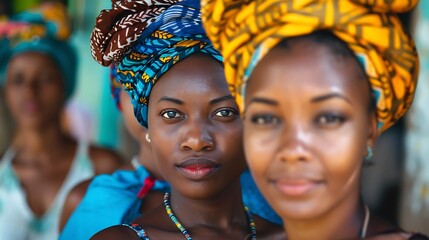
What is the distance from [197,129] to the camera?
2246 mm

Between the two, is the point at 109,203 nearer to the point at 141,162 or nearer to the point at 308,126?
the point at 141,162

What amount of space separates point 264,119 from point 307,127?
4.6 inches

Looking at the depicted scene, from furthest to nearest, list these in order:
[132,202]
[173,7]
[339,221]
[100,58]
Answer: [132,202] → [100,58] → [173,7] → [339,221]

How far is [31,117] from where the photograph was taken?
463cm

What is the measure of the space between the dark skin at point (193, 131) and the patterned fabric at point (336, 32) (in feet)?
1.23

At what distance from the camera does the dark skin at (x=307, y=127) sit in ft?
5.69

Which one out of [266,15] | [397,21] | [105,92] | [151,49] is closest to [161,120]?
[151,49]

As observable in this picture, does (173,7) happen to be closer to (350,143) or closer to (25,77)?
(350,143)

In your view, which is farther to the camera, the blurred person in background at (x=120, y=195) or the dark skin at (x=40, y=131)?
the dark skin at (x=40, y=131)

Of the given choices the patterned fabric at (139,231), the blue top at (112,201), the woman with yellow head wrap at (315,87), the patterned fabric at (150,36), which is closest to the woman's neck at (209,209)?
the patterned fabric at (139,231)

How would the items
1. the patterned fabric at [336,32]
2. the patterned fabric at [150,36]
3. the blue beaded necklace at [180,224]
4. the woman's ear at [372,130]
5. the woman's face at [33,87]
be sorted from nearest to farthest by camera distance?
the patterned fabric at [336,32]
the woman's ear at [372,130]
the patterned fabric at [150,36]
the blue beaded necklace at [180,224]
the woman's face at [33,87]

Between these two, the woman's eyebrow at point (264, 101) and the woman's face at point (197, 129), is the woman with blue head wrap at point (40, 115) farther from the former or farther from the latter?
the woman's eyebrow at point (264, 101)

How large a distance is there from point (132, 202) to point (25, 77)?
6.40 feet

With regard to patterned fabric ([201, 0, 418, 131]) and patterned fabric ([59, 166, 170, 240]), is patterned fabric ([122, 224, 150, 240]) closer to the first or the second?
patterned fabric ([59, 166, 170, 240])
